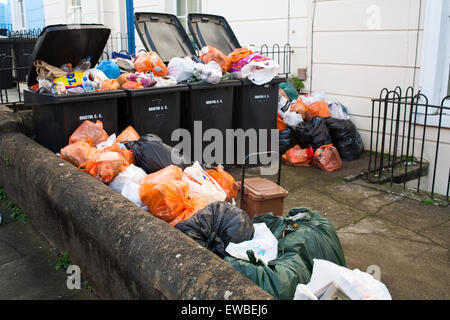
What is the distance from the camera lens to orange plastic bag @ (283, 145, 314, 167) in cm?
605

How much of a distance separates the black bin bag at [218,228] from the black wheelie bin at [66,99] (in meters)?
2.18

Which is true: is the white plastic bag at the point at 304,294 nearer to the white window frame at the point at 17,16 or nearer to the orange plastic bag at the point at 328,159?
the orange plastic bag at the point at 328,159

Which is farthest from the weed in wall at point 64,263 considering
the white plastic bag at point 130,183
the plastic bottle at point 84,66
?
the plastic bottle at point 84,66

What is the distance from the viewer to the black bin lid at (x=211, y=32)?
6.21m

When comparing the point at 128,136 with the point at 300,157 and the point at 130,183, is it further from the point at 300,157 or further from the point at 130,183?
the point at 300,157

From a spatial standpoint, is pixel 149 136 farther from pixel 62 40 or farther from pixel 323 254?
pixel 323 254

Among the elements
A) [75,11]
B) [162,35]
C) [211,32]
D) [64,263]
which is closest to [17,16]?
[75,11]

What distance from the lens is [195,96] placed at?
525cm

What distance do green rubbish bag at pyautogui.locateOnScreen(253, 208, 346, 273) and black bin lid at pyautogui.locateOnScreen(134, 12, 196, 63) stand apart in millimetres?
3521

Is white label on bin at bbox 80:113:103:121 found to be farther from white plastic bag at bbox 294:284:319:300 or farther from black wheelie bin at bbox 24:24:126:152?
white plastic bag at bbox 294:284:319:300

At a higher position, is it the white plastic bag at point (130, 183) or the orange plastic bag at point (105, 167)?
the orange plastic bag at point (105, 167)

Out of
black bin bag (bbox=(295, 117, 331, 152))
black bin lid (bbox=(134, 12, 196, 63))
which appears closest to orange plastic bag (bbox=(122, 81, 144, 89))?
black bin lid (bbox=(134, 12, 196, 63))

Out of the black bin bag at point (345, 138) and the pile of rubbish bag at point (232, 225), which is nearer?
the pile of rubbish bag at point (232, 225)

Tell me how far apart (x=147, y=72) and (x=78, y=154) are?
1.77 meters
